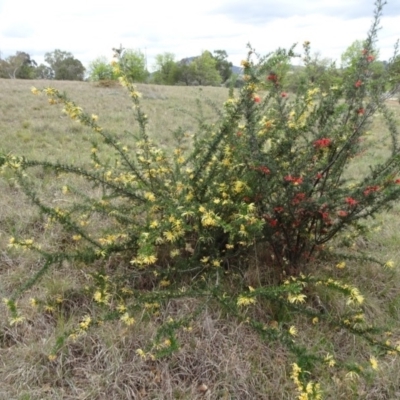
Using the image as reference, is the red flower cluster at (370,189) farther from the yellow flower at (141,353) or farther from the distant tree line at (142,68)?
the distant tree line at (142,68)

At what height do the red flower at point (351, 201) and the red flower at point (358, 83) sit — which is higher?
the red flower at point (358, 83)

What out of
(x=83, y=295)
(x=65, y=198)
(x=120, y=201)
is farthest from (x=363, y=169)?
(x=83, y=295)

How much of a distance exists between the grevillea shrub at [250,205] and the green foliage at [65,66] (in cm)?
4597

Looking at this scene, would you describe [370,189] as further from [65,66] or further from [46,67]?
[46,67]

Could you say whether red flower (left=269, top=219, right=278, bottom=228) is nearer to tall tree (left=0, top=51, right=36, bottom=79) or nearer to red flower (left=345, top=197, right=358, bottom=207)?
red flower (left=345, top=197, right=358, bottom=207)

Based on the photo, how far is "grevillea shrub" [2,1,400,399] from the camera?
2146 millimetres

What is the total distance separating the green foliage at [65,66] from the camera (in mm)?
45562

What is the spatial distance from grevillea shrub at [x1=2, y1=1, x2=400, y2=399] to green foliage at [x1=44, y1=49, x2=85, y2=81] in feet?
151

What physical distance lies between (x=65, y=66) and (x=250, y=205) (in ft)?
162

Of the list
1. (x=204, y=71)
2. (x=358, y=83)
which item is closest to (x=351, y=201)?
(x=358, y=83)

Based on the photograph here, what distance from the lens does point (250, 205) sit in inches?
81.5

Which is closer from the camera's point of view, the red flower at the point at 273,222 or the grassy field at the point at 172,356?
the grassy field at the point at 172,356

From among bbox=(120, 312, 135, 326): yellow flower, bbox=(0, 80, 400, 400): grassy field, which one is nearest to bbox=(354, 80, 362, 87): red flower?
bbox=(0, 80, 400, 400): grassy field

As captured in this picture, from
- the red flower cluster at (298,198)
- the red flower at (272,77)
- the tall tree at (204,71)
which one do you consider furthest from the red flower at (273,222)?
the tall tree at (204,71)
